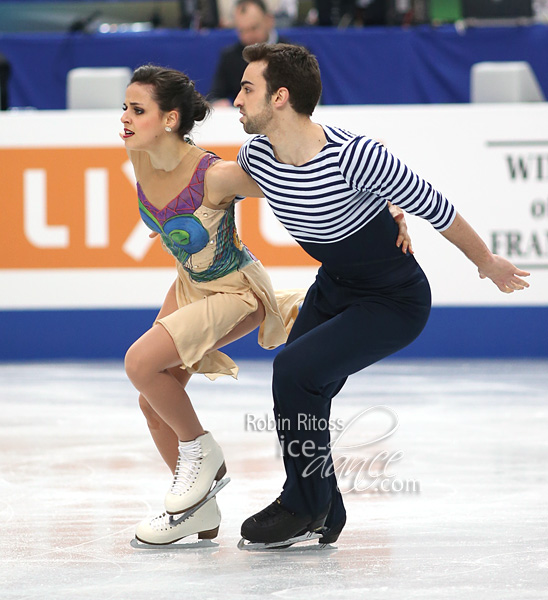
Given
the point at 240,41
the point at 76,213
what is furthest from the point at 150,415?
the point at 240,41

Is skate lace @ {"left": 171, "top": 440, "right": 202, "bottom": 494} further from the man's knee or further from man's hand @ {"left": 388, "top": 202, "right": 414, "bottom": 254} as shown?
man's hand @ {"left": 388, "top": 202, "right": 414, "bottom": 254}

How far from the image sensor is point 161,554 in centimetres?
246

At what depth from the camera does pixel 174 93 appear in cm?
254

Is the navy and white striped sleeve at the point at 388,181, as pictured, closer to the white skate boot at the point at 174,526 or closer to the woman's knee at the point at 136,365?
the woman's knee at the point at 136,365

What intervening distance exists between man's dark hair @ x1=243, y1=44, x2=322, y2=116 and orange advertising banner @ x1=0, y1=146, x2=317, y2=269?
3.35m

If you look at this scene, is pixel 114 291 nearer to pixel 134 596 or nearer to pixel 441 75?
pixel 441 75

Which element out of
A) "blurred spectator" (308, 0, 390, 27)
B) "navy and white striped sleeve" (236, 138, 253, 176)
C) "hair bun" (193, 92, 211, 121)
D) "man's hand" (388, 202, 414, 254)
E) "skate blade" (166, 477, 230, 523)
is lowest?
"blurred spectator" (308, 0, 390, 27)

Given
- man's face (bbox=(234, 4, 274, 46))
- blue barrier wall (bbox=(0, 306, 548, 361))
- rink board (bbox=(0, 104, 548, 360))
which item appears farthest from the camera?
man's face (bbox=(234, 4, 274, 46))

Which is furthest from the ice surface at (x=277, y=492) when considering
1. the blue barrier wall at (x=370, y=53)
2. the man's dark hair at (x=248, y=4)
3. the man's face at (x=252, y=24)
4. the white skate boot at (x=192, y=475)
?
the blue barrier wall at (x=370, y=53)

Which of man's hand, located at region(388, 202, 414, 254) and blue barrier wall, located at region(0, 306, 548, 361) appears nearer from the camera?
man's hand, located at region(388, 202, 414, 254)

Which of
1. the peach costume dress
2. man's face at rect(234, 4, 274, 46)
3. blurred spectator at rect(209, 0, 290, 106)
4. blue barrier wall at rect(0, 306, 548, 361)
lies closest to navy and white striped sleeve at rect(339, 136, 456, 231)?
the peach costume dress

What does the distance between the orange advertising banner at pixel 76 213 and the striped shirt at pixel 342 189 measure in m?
3.33

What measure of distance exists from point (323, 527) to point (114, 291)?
11.6 ft

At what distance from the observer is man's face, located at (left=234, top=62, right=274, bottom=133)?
7.82 ft
